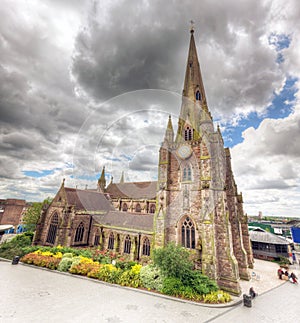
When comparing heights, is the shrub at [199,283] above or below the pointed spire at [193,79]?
below

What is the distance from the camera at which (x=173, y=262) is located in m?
13.5

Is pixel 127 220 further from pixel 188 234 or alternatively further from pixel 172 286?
pixel 172 286

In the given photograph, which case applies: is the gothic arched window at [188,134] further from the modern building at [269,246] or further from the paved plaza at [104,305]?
the modern building at [269,246]

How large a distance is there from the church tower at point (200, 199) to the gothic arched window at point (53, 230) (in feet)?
56.3

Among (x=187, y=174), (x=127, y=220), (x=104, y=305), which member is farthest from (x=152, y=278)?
(x=127, y=220)

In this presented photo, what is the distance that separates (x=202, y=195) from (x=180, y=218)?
3.70 m

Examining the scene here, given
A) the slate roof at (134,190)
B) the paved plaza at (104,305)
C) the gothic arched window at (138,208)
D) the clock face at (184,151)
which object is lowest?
the paved plaza at (104,305)

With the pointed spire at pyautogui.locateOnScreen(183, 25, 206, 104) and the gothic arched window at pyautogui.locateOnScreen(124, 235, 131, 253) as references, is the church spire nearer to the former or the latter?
the pointed spire at pyautogui.locateOnScreen(183, 25, 206, 104)

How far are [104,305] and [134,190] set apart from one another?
79.0ft

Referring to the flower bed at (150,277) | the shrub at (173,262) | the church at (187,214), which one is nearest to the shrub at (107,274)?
the flower bed at (150,277)

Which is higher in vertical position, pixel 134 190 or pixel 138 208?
pixel 134 190

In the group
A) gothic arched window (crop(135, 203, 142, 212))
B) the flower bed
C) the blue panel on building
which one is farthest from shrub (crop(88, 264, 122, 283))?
the blue panel on building

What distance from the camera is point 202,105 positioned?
22.7 metres

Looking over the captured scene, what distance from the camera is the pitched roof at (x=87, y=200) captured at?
89.6 ft
